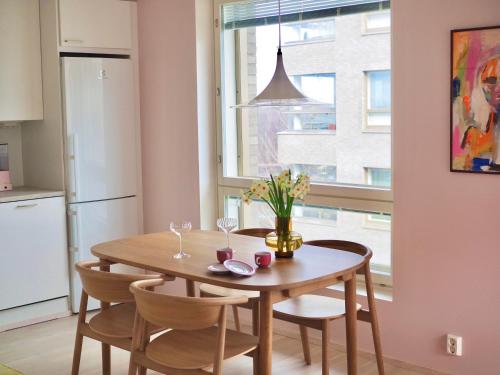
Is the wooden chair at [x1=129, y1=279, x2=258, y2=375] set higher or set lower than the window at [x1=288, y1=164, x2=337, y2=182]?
lower

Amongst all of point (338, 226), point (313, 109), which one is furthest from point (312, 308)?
point (313, 109)

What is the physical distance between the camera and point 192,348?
334 centimetres

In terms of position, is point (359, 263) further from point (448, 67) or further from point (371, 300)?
point (448, 67)

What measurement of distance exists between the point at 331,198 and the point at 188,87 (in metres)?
1.37

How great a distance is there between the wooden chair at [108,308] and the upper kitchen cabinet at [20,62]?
5.87ft

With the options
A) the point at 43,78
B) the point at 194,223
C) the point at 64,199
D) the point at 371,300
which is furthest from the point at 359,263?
the point at 43,78

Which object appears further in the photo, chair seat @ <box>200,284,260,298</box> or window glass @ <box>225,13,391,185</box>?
window glass @ <box>225,13,391,185</box>

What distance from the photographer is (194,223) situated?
17.7 feet

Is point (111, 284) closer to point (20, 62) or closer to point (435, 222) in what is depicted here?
point (435, 222)

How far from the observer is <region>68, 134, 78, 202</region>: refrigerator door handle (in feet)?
17.5

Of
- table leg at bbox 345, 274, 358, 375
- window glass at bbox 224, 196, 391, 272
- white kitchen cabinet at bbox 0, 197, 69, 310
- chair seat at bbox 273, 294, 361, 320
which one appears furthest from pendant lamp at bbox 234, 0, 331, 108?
white kitchen cabinet at bbox 0, 197, 69, 310

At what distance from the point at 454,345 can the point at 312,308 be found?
795mm

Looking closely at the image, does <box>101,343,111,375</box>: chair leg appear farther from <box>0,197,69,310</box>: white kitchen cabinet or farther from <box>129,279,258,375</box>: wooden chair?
<box>0,197,69,310</box>: white kitchen cabinet

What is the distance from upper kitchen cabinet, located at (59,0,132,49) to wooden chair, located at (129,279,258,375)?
2.47 metres
